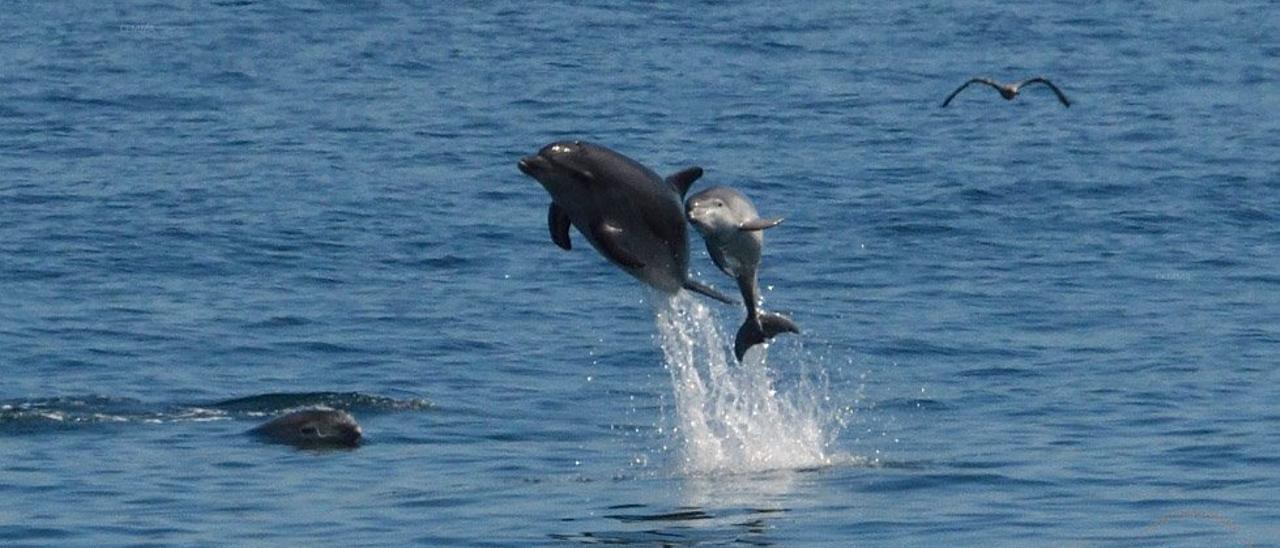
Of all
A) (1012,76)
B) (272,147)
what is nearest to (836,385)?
(272,147)

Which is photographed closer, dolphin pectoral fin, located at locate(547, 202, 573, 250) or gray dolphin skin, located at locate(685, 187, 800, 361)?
gray dolphin skin, located at locate(685, 187, 800, 361)

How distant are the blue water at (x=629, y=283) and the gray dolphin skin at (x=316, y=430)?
1.16 ft

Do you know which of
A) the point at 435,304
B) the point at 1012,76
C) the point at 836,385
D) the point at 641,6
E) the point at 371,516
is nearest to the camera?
the point at 371,516

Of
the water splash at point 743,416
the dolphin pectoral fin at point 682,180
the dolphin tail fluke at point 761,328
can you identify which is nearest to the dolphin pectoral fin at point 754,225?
the dolphin pectoral fin at point 682,180

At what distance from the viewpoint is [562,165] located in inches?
750

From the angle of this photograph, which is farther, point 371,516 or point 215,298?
point 215,298

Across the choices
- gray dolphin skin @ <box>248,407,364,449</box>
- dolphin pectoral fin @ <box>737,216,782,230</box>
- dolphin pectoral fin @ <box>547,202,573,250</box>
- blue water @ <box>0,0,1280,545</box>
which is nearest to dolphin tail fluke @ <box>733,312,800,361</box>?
blue water @ <box>0,0,1280,545</box>

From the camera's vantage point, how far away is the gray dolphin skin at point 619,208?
62.4ft

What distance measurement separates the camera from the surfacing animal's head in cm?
1892

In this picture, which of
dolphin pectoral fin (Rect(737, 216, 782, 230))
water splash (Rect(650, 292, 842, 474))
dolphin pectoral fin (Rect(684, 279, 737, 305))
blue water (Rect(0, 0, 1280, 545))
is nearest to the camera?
dolphin pectoral fin (Rect(737, 216, 782, 230))

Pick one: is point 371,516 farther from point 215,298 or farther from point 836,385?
point 215,298

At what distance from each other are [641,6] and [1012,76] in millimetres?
12510

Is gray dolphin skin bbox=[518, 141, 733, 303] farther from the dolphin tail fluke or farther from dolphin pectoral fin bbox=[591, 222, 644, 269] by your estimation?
the dolphin tail fluke

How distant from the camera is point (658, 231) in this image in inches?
768
